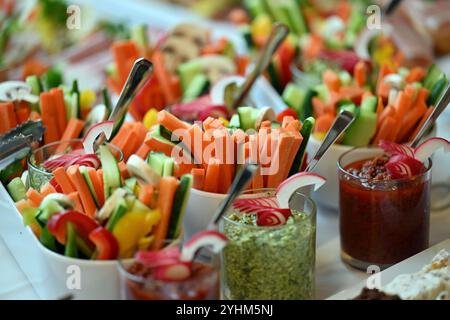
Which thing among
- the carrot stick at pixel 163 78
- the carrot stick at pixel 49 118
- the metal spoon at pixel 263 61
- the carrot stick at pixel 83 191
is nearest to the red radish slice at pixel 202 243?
the carrot stick at pixel 83 191

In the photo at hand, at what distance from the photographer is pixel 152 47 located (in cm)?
234

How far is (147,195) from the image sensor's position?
126 centimetres

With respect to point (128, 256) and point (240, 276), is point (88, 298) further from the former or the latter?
point (240, 276)

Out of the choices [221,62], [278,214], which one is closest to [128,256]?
[278,214]

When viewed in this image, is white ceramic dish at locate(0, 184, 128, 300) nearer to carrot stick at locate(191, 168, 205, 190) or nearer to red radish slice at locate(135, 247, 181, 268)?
red radish slice at locate(135, 247, 181, 268)

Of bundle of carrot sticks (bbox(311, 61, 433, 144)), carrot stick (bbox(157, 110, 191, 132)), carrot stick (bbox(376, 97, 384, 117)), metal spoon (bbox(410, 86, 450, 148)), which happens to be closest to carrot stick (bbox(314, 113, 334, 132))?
bundle of carrot sticks (bbox(311, 61, 433, 144))

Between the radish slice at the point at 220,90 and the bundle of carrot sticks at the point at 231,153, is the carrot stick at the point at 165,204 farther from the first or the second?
the radish slice at the point at 220,90

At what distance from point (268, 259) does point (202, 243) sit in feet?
0.47

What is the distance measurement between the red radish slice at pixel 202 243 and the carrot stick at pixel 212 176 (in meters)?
0.27

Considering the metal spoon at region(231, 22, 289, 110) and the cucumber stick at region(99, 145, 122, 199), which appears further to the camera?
the metal spoon at region(231, 22, 289, 110)

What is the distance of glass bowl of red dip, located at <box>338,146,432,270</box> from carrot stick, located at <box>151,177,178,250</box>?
0.38m

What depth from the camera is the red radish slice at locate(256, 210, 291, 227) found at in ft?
4.22

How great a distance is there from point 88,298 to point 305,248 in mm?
379

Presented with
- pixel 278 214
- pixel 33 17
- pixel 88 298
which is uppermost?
pixel 33 17
